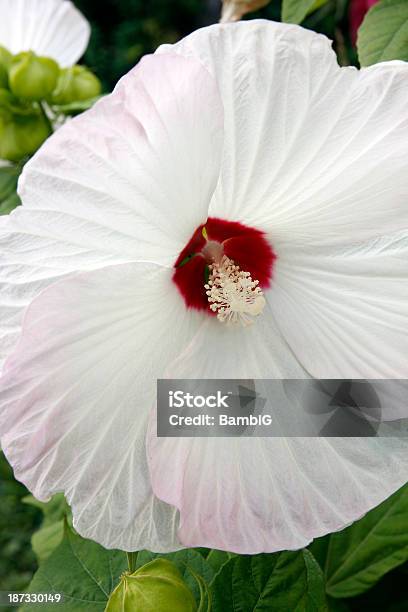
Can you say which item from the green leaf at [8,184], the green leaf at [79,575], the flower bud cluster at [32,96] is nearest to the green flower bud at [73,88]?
the flower bud cluster at [32,96]

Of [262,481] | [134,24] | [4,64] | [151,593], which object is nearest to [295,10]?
[4,64]

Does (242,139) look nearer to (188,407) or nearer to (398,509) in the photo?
(188,407)

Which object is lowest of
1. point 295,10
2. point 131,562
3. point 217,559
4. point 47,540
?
point 47,540

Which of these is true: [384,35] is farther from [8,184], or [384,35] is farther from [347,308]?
[8,184]

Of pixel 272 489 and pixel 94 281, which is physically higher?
pixel 94 281

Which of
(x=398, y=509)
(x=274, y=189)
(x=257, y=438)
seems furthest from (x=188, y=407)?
(x=398, y=509)
